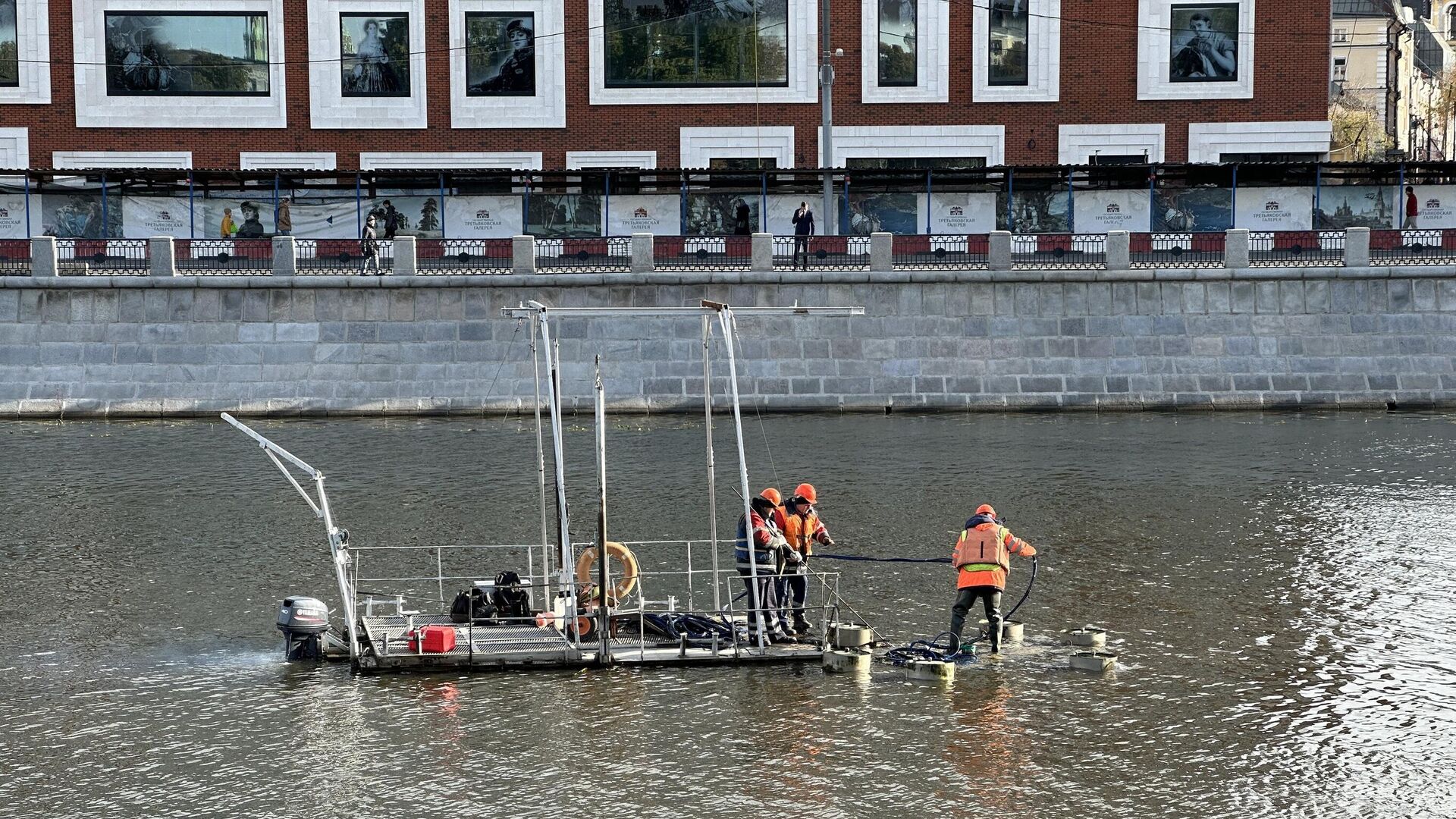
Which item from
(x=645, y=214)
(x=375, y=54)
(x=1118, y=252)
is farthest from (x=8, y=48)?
(x=1118, y=252)

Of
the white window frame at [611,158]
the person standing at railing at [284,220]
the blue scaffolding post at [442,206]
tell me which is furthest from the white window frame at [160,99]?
the blue scaffolding post at [442,206]

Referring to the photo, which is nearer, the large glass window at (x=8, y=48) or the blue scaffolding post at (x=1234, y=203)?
the blue scaffolding post at (x=1234, y=203)

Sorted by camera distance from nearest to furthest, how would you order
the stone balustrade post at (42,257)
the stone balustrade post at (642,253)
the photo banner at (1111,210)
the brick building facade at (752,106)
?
the stone balustrade post at (42,257)
the stone balustrade post at (642,253)
the photo banner at (1111,210)
the brick building facade at (752,106)

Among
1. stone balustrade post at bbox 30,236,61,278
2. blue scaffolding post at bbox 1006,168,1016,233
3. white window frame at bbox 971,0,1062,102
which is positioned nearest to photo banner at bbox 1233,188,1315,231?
blue scaffolding post at bbox 1006,168,1016,233

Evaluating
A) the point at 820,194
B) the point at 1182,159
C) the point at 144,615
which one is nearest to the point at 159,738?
the point at 144,615

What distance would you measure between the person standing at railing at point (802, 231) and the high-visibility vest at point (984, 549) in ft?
76.4

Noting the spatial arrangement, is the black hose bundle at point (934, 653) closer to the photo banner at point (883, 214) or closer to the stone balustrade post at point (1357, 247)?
the stone balustrade post at point (1357, 247)

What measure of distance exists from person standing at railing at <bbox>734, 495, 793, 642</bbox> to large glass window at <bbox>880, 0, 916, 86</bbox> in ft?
115

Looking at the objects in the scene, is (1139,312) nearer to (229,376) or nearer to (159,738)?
(229,376)

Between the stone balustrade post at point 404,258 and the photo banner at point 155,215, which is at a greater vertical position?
the photo banner at point 155,215

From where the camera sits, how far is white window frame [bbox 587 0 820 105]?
164 feet

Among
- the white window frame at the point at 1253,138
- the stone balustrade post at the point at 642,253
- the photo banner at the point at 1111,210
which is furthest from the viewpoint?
the white window frame at the point at 1253,138

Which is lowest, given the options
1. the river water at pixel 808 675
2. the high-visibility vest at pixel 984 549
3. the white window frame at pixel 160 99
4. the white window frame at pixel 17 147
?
the river water at pixel 808 675

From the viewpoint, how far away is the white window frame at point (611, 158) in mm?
50344
